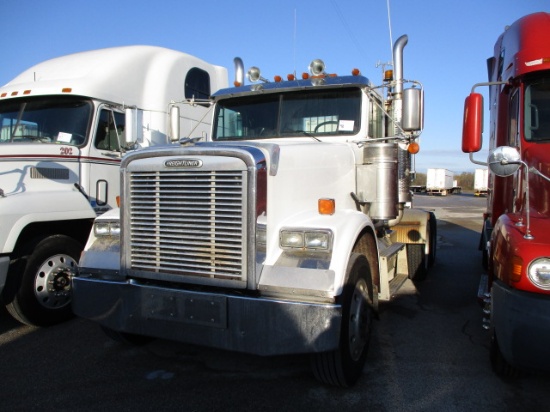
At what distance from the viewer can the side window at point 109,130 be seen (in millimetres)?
5500

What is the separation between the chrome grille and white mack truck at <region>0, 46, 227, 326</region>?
176 centimetres

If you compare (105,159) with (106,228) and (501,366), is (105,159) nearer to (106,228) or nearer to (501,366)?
(106,228)

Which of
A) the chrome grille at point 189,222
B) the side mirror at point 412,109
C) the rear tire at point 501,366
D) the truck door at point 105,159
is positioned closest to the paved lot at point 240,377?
the rear tire at point 501,366

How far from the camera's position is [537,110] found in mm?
3924

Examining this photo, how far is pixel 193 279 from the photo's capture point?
3170 mm

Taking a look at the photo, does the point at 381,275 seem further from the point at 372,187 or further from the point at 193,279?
the point at 193,279

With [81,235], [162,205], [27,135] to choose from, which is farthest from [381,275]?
[27,135]

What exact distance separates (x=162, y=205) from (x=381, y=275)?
2253 mm

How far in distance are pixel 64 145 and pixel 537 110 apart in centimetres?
496

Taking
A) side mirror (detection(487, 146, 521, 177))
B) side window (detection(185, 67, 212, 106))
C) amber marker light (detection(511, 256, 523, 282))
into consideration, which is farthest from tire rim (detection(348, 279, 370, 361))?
side window (detection(185, 67, 212, 106))

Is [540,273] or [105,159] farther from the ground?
[105,159]

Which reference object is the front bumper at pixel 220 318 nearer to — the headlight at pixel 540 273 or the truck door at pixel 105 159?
the headlight at pixel 540 273

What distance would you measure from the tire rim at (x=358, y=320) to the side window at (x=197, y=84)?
4.46 meters

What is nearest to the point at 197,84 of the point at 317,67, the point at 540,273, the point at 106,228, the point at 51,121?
the point at 51,121
